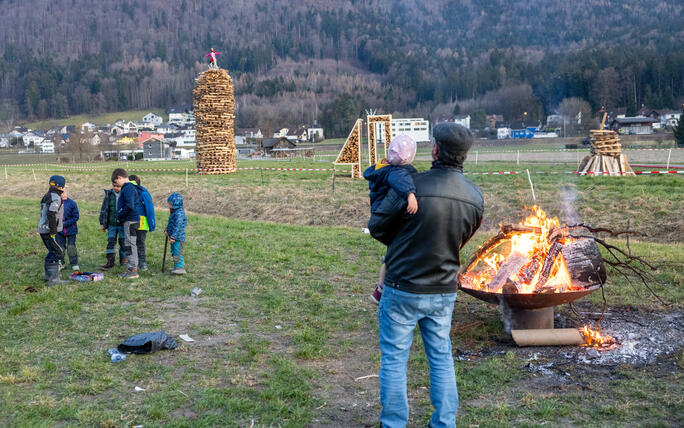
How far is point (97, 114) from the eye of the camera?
627ft

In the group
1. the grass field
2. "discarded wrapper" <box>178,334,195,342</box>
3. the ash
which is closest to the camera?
the grass field

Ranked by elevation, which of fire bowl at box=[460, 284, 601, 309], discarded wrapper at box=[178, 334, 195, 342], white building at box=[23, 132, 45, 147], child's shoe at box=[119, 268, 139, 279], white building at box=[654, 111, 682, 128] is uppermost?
white building at box=[23, 132, 45, 147]

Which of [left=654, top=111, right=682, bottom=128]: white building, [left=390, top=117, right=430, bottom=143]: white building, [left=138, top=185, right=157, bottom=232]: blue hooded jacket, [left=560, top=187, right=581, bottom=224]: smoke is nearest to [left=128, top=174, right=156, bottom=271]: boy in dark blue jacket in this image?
Result: [left=138, top=185, right=157, bottom=232]: blue hooded jacket

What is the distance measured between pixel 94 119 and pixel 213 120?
6729 inches

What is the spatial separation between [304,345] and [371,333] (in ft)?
3.08

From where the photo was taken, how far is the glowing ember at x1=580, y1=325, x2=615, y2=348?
630 cm

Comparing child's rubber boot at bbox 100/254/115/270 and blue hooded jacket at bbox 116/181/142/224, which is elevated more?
blue hooded jacket at bbox 116/181/142/224

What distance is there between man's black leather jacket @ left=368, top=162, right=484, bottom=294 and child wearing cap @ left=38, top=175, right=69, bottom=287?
297 inches

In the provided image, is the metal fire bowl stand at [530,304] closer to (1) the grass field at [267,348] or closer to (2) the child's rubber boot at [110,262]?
(1) the grass field at [267,348]

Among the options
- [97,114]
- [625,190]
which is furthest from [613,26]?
[97,114]

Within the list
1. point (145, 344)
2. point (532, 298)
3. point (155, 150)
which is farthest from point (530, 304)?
point (155, 150)

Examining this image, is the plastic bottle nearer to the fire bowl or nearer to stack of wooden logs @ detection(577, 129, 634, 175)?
the fire bowl

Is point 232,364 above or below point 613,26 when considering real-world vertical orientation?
below

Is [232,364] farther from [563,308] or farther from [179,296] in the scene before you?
[563,308]
